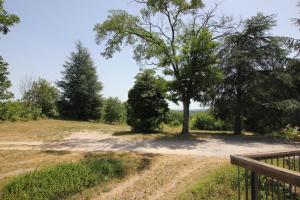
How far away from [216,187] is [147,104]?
8.85 meters

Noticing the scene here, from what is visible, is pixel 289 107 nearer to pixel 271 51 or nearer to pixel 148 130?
pixel 271 51

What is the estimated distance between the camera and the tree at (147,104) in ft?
52.5

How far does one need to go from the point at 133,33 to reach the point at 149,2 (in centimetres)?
176

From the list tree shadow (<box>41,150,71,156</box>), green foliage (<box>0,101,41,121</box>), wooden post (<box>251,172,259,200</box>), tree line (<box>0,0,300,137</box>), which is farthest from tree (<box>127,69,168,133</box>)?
wooden post (<box>251,172,259,200</box>)

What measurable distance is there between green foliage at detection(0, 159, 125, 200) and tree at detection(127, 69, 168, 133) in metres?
7.36

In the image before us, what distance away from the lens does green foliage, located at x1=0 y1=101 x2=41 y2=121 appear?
20.0 m

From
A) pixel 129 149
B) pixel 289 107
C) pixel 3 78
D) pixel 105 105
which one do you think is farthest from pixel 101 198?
pixel 105 105

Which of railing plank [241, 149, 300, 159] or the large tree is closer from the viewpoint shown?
railing plank [241, 149, 300, 159]

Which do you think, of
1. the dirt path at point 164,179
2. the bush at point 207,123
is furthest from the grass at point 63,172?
the bush at point 207,123

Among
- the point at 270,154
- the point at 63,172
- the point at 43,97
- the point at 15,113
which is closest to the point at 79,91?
the point at 43,97

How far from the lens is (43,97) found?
27.5m

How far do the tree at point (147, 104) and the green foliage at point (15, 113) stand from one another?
29.7 ft

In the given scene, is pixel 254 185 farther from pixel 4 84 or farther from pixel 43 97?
pixel 43 97

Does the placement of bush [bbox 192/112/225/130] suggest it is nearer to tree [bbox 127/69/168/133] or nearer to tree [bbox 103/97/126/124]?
tree [bbox 127/69/168/133]
